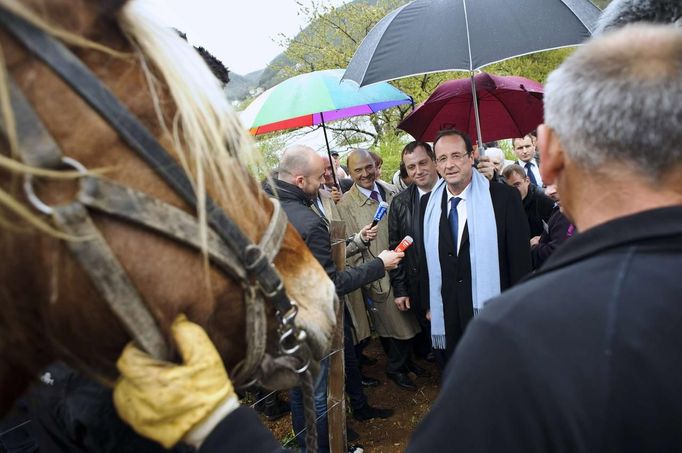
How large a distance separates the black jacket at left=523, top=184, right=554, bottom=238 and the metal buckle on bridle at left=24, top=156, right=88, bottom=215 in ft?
13.6

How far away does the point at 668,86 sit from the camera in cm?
88

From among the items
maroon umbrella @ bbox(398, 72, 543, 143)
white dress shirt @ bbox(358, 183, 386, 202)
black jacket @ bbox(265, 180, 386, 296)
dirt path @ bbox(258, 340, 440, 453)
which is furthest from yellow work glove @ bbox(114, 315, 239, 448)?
maroon umbrella @ bbox(398, 72, 543, 143)

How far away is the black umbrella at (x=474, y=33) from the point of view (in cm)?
319

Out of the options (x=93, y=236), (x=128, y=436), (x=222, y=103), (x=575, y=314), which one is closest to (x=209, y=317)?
(x=93, y=236)

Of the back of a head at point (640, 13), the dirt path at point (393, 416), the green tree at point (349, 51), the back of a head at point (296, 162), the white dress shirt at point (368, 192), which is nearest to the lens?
the back of a head at point (640, 13)

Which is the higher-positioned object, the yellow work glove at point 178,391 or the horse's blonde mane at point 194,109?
the horse's blonde mane at point 194,109

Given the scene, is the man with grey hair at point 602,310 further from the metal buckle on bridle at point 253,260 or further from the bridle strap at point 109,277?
the bridle strap at point 109,277

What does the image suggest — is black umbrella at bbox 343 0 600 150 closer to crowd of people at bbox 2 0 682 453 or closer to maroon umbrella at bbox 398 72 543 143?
maroon umbrella at bbox 398 72 543 143

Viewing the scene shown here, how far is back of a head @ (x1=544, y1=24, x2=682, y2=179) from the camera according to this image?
34.9 inches

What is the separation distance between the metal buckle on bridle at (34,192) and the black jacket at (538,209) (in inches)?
164

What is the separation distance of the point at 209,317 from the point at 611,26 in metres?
2.11

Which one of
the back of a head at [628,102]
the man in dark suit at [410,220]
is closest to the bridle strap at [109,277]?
the back of a head at [628,102]

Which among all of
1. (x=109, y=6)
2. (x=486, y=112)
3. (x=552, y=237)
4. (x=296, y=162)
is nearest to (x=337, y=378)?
(x=296, y=162)

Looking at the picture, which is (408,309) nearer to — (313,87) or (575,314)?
(313,87)
